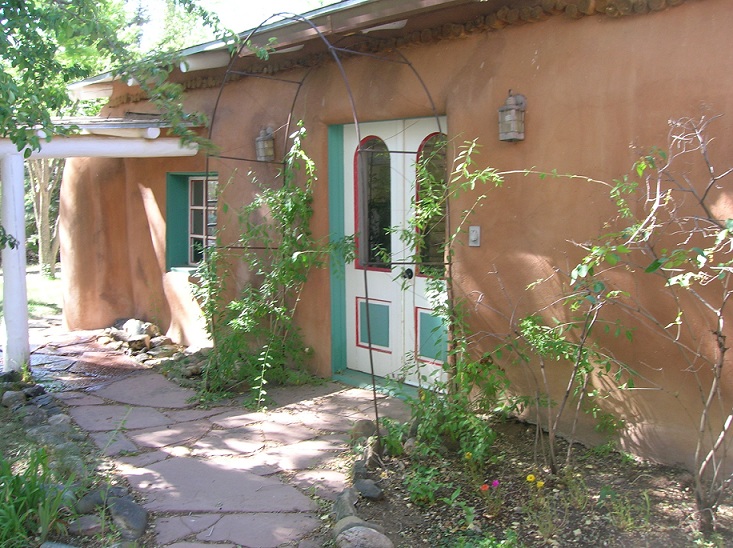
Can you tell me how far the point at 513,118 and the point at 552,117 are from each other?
0.87 feet

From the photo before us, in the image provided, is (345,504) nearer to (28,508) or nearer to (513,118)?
(28,508)

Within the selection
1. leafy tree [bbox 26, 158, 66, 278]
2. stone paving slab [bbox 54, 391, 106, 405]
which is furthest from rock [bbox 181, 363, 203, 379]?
leafy tree [bbox 26, 158, 66, 278]

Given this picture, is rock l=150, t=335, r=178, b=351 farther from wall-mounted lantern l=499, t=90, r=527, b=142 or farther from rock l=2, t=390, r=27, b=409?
wall-mounted lantern l=499, t=90, r=527, b=142

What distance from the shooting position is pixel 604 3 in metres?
4.56

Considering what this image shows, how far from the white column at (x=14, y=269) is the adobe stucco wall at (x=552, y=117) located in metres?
2.57

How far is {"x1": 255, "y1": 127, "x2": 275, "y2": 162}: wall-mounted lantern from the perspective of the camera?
725 cm

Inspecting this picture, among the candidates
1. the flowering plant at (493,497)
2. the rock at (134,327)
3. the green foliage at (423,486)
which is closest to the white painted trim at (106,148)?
the rock at (134,327)

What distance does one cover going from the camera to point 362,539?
3.58 metres

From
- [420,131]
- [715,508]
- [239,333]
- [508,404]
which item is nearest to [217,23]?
[420,131]

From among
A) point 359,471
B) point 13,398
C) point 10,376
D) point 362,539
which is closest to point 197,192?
point 10,376

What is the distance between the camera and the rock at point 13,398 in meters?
6.23

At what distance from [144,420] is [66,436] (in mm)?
691

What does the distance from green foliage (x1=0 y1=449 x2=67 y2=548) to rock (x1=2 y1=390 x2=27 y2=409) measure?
2.40 m

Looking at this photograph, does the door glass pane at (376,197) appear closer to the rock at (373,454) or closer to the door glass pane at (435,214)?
the door glass pane at (435,214)
